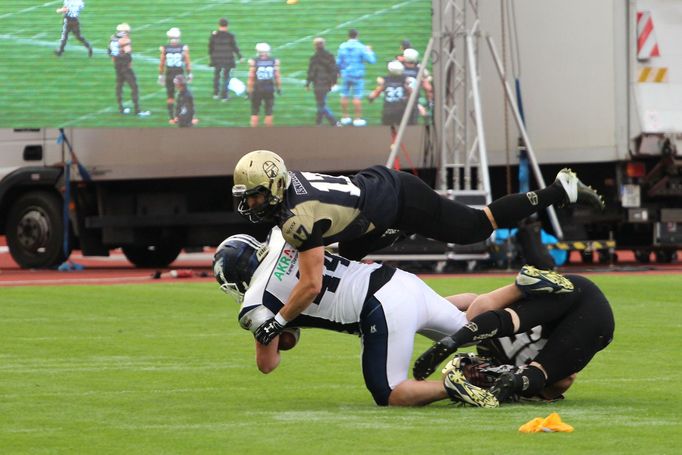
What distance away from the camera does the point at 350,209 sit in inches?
372

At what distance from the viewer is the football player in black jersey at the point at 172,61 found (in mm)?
25422

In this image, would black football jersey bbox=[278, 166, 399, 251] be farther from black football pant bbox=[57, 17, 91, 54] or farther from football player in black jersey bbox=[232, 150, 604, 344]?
black football pant bbox=[57, 17, 91, 54]

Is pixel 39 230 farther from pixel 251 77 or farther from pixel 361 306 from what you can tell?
pixel 361 306

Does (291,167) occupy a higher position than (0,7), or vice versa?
(0,7)

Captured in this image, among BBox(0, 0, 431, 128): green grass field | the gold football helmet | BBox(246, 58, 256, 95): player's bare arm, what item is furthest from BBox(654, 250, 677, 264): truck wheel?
the gold football helmet

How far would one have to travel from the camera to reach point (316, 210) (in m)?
9.13

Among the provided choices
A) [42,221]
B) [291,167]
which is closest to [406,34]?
[291,167]

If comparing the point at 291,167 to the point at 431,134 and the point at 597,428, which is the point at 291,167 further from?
the point at 597,428

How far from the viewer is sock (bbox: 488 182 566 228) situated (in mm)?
10758

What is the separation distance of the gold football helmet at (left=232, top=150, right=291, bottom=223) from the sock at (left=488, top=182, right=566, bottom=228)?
6.97 feet

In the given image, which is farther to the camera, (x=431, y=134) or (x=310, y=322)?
(x=431, y=134)

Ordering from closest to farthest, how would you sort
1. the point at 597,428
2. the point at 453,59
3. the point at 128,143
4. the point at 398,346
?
the point at 597,428 < the point at 398,346 < the point at 453,59 < the point at 128,143

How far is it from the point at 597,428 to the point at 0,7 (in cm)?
1941

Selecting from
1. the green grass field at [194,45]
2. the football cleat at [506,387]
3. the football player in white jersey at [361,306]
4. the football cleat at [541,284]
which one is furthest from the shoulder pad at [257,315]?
the green grass field at [194,45]
